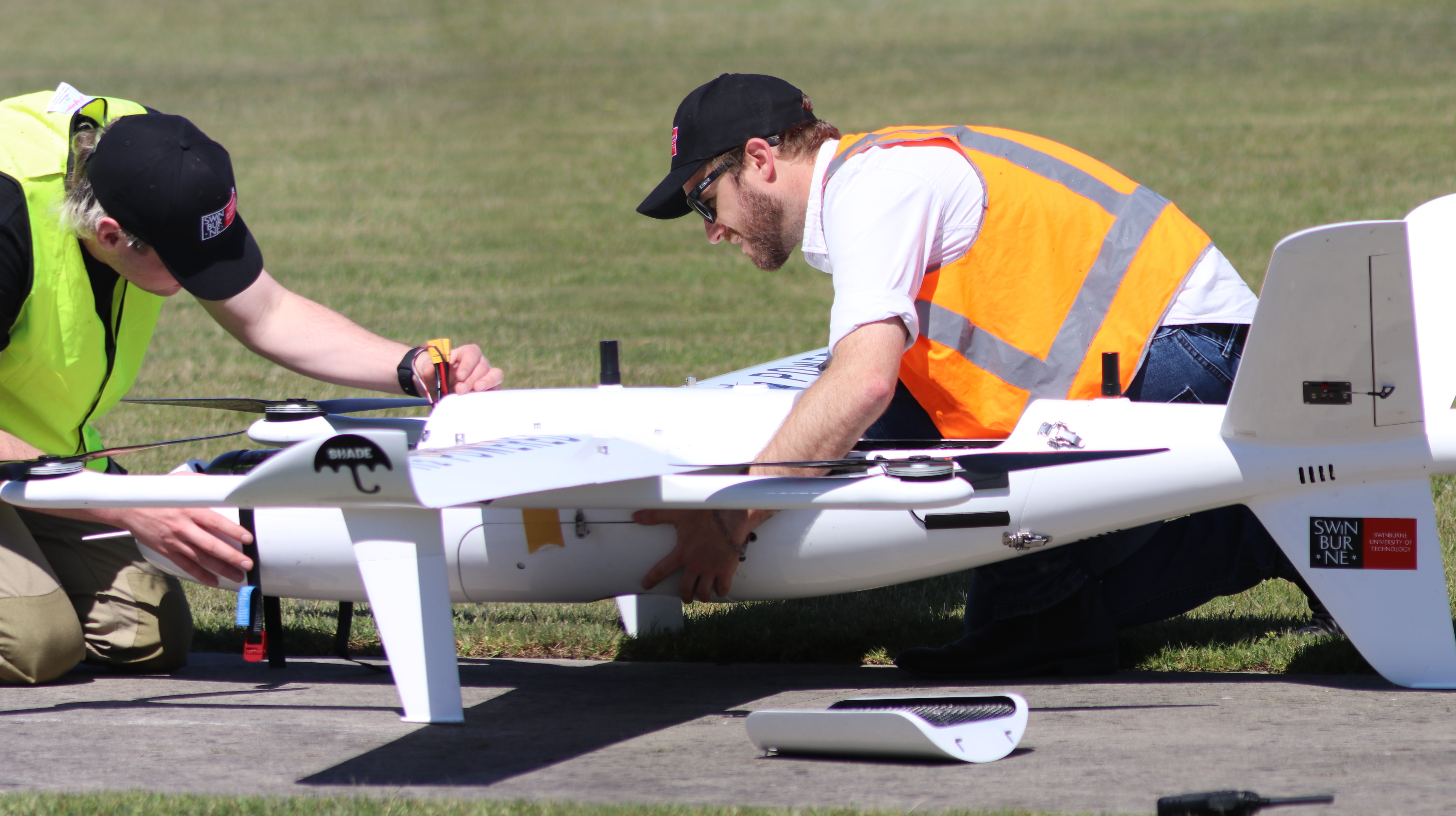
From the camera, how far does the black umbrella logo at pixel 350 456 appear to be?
12.0ft

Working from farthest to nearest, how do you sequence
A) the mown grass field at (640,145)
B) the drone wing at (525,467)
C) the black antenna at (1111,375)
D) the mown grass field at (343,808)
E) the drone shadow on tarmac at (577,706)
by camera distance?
the mown grass field at (640,145), the black antenna at (1111,375), the drone shadow on tarmac at (577,706), the drone wing at (525,467), the mown grass field at (343,808)

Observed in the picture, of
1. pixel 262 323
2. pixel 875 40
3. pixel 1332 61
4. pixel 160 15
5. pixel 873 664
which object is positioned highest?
pixel 160 15

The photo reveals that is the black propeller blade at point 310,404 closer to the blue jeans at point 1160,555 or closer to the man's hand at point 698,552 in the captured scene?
the man's hand at point 698,552

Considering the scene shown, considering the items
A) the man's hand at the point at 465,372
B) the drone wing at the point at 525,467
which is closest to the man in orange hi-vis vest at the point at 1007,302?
the drone wing at the point at 525,467

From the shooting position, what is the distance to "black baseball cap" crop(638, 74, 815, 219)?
182 inches

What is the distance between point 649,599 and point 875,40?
2651 cm

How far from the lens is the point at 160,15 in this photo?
120ft

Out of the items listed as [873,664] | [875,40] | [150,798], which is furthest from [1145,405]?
[875,40]

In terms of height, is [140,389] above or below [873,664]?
above

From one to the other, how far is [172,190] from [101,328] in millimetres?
727

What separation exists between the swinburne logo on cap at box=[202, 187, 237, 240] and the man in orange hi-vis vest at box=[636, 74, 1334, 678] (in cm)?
134

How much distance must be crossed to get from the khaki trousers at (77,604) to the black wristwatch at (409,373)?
3.52 feet

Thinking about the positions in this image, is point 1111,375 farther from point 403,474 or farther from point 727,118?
point 403,474

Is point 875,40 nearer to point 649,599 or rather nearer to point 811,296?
point 811,296
